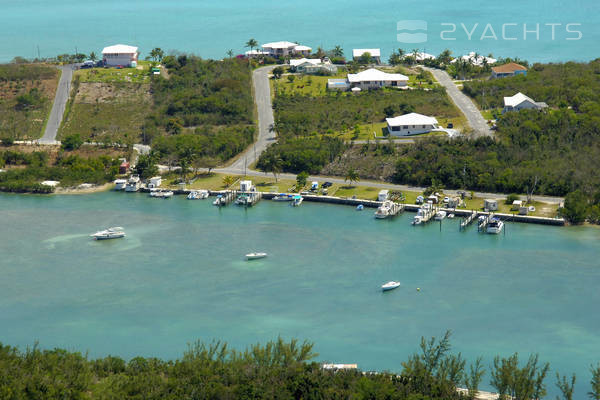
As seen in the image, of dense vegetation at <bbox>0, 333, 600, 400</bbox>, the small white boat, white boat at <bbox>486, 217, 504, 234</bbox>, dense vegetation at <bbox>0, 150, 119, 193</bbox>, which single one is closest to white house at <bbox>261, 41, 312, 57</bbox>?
dense vegetation at <bbox>0, 150, 119, 193</bbox>

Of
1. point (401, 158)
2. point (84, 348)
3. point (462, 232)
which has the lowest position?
point (84, 348)

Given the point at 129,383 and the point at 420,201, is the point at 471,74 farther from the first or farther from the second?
the point at 129,383

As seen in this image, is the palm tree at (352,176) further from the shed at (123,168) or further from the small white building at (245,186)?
the shed at (123,168)

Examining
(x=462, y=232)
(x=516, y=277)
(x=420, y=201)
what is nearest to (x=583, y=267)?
(x=516, y=277)

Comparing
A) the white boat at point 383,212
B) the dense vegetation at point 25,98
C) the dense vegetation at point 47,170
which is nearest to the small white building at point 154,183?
the dense vegetation at point 47,170

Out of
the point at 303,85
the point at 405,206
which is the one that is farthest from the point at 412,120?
the point at 303,85

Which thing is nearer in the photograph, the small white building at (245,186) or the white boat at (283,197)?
the white boat at (283,197)
